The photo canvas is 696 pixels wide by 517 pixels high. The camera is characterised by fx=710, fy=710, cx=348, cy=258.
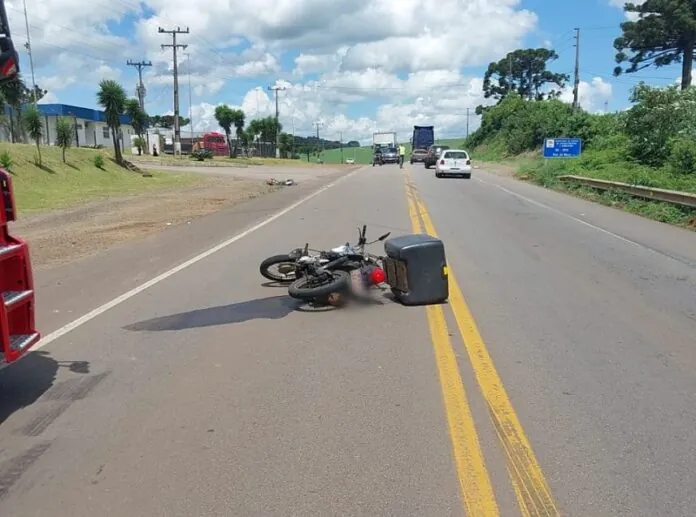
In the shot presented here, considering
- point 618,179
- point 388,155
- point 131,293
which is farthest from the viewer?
point 388,155

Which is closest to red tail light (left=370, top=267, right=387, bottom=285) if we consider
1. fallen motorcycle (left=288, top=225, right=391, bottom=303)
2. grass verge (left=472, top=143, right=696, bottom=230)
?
fallen motorcycle (left=288, top=225, right=391, bottom=303)

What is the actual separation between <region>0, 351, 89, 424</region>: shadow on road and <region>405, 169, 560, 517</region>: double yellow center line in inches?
118

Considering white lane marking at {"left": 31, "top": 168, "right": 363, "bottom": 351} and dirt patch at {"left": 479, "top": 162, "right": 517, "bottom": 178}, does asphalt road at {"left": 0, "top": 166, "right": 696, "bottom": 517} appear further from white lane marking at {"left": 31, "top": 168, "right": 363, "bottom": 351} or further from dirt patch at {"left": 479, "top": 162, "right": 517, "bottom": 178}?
dirt patch at {"left": 479, "top": 162, "right": 517, "bottom": 178}

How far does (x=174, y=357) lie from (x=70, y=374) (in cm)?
86

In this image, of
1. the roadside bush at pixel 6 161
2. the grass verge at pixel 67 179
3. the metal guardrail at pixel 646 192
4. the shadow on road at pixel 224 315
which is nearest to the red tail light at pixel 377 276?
the shadow on road at pixel 224 315

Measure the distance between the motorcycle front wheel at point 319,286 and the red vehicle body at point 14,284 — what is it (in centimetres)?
313

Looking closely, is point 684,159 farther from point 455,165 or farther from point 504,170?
point 504,170

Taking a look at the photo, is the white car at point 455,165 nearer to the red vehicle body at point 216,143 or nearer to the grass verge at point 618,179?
the grass verge at point 618,179

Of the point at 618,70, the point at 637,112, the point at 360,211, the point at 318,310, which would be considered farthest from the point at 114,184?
the point at 618,70

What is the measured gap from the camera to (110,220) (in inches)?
750

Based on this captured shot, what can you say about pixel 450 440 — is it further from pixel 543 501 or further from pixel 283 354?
pixel 283 354

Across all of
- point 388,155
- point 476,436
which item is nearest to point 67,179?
point 476,436

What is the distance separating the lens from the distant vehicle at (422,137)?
68.6 metres

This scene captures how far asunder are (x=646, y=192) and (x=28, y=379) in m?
19.1
